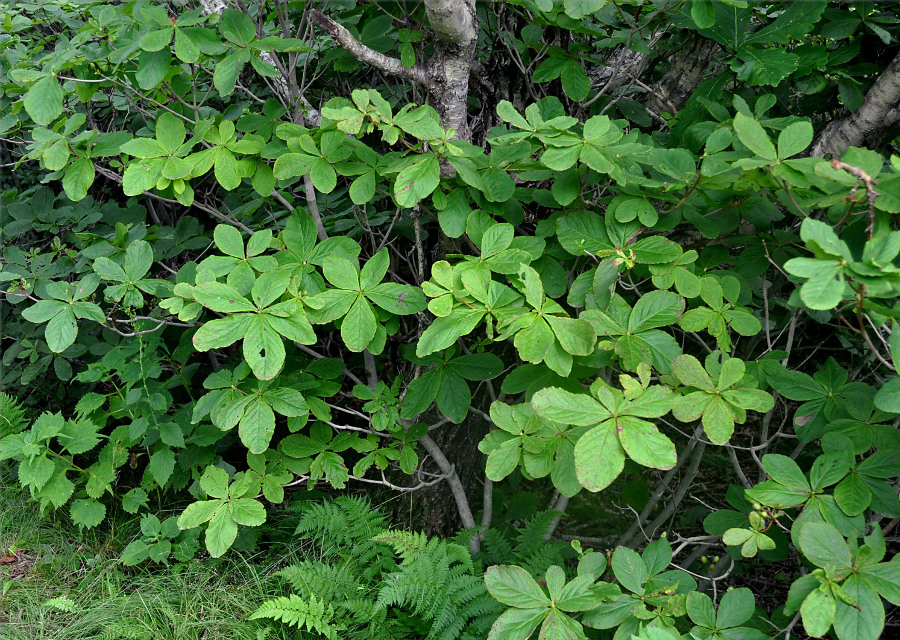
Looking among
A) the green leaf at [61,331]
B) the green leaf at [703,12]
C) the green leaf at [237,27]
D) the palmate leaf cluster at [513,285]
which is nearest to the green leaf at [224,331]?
the palmate leaf cluster at [513,285]

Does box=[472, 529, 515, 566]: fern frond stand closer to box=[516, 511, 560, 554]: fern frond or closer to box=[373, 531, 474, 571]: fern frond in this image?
box=[516, 511, 560, 554]: fern frond

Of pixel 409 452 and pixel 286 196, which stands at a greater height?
pixel 286 196

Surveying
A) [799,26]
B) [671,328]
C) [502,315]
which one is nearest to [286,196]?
[502,315]

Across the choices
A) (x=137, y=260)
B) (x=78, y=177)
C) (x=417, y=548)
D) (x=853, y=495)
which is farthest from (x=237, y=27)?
(x=853, y=495)

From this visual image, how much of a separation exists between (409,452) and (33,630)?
1568 millimetres

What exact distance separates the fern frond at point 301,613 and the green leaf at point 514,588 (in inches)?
34.2

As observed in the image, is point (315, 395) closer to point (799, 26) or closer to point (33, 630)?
point (33, 630)

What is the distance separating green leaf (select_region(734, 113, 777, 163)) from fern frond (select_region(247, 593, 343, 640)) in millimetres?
1919

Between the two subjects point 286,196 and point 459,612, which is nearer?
point 459,612

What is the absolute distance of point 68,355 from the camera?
2816 millimetres

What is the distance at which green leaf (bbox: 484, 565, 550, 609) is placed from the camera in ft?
4.94

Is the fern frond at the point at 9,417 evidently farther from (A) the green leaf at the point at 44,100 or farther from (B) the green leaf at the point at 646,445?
(B) the green leaf at the point at 646,445

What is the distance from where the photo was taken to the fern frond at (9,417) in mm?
2773

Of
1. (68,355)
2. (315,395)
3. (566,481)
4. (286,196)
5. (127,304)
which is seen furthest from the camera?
(68,355)
